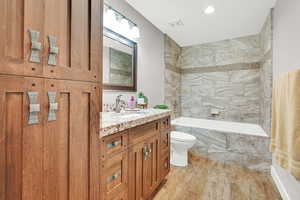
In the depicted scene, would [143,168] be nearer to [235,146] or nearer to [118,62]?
[118,62]

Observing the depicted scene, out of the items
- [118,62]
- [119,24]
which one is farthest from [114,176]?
[119,24]

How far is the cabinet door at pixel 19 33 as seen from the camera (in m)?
0.48

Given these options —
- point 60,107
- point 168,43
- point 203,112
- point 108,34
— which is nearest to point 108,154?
point 60,107

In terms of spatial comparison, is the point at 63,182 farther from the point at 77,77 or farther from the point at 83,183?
the point at 77,77

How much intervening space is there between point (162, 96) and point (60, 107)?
93.6 inches

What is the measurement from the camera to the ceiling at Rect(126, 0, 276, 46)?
2.00m

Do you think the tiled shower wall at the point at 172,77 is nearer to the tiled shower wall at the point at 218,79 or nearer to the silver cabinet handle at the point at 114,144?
the tiled shower wall at the point at 218,79

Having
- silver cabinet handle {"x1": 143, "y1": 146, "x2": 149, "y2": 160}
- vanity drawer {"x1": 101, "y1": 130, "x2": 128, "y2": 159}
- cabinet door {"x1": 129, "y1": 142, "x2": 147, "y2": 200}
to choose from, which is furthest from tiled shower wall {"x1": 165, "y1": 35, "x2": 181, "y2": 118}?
vanity drawer {"x1": 101, "y1": 130, "x2": 128, "y2": 159}

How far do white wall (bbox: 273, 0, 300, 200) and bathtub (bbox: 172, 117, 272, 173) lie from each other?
0.85 ft

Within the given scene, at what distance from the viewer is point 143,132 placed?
4.34 feet

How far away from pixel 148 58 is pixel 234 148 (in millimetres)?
2103

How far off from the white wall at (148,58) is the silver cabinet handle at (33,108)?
1.22m

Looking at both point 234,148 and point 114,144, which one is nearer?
point 114,144

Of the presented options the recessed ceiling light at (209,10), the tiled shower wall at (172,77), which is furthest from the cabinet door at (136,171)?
the recessed ceiling light at (209,10)
